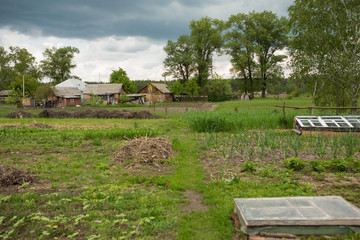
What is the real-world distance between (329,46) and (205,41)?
3872 cm

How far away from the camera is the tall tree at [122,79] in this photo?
67.3 metres

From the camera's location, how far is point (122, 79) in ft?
221

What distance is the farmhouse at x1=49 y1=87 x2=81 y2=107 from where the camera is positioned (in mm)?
49281

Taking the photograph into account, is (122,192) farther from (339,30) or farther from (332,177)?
(339,30)

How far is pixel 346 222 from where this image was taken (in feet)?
10.0

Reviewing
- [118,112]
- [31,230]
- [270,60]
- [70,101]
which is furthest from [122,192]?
[270,60]

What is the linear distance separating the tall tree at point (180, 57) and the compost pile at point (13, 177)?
49.5m

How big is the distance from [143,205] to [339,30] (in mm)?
20864

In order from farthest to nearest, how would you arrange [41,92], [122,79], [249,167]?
[122,79]
[41,92]
[249,167]

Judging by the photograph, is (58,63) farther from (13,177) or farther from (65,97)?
(13,177)

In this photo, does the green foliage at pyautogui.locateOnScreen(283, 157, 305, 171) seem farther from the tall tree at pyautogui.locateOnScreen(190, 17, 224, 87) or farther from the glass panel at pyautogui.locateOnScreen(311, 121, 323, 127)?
the tall tree at pyautogui.locateOnScreen(190, 17, 224, 87)

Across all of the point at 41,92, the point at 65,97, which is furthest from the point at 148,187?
the point at 65,97

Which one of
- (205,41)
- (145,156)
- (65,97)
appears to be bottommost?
(145,156)

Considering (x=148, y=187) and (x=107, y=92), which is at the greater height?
(x=107, y=92)
